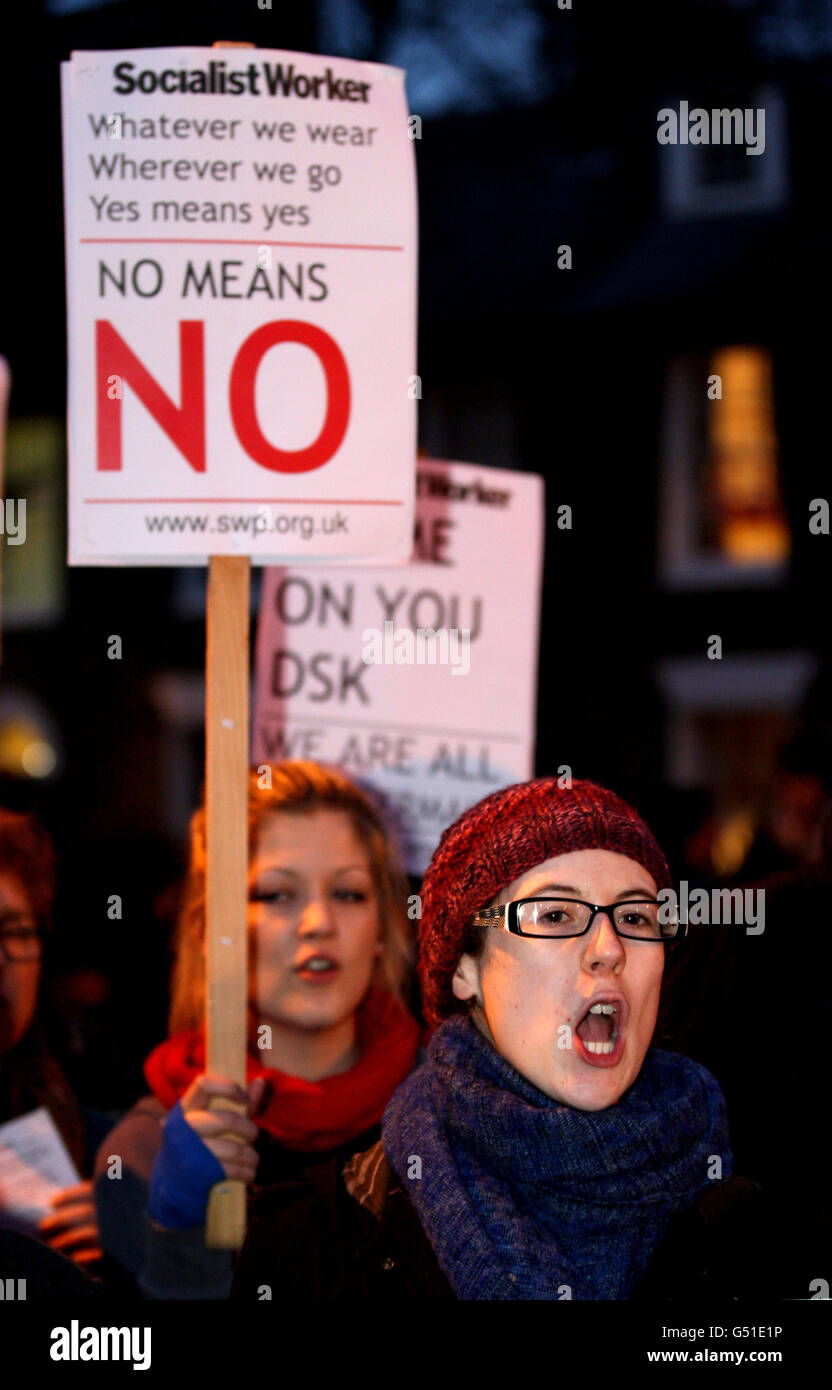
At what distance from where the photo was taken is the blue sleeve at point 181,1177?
2.71 meters

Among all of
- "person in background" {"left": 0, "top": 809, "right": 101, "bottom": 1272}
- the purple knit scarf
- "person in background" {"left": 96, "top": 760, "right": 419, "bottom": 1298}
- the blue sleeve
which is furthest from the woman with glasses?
"person in background" {"left": 0, "top": 809, "right": 101, "bottom": 1272}

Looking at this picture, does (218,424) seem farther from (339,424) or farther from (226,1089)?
(226,1089)

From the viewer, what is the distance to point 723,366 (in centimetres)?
1412

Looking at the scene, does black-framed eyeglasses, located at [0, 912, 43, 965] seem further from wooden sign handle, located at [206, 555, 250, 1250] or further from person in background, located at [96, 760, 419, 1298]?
wooden sign handle, located at [206, 555, 250, 1250]

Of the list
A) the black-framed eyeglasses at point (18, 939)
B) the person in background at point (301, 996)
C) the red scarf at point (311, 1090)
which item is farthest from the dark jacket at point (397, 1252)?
the black-framed eyeglasses at point (18, 939)

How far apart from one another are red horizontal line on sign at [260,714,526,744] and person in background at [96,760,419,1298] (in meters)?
0.44

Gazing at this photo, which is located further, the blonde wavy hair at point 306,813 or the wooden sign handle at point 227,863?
the blonde wavy hair at point 306,813

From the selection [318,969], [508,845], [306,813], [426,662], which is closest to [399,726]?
[426,662]

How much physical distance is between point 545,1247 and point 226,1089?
78 cm

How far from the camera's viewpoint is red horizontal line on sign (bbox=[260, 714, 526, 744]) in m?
3.88

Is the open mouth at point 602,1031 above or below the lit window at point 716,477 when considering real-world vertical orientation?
below

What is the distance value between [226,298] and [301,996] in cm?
138

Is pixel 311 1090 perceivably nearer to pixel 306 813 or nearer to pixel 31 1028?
pixel 306 813

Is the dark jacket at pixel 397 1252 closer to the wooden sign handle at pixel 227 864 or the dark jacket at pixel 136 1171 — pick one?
the wooden sign handle at pixel 227 864
